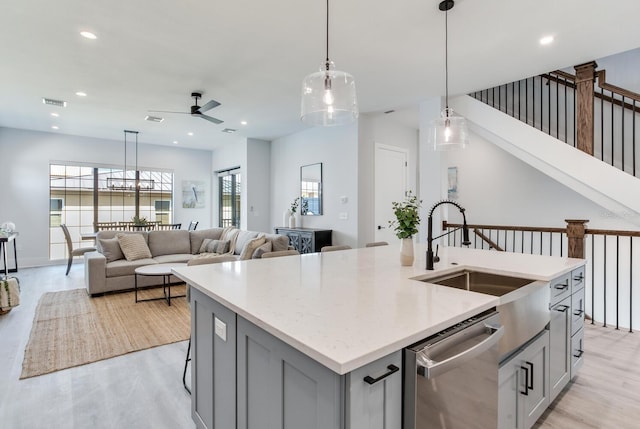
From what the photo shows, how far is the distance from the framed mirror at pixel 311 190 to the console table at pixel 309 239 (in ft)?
1.77

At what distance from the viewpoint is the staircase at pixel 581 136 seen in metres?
3.43

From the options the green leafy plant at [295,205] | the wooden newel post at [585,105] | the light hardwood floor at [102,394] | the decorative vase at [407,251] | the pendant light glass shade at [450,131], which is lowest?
the light hardwood floor at [102,394]

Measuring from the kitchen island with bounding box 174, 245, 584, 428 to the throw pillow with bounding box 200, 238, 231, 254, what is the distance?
3.86 m

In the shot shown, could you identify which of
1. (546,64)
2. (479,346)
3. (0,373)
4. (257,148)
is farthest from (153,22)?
(257,148)

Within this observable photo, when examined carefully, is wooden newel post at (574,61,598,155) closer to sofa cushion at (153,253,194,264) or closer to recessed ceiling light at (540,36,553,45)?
recessed ceiling light at (540,36,553,45)

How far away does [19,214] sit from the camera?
6.91 metres

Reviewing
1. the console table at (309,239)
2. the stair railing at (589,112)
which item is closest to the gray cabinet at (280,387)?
the stair railing at (589,112)

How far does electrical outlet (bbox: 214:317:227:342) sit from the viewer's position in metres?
1.45

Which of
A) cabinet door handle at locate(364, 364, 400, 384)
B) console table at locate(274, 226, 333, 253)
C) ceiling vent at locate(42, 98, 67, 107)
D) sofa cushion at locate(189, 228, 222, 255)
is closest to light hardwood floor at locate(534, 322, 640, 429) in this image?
cabinet door handle at locate(364, 364, 400, 384)

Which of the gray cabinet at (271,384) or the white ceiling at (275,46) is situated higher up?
the white ceiling at (275,46)

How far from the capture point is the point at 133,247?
5270 millimetres

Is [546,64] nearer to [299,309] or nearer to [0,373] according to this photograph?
[299,309]

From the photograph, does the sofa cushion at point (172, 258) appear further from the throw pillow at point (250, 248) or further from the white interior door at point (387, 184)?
the white interior door at point (387, 184)

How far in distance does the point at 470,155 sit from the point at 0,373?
6874 millimetres
